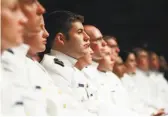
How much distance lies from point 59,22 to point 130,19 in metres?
1.77

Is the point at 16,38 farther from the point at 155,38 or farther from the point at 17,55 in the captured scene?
the point at 155,38

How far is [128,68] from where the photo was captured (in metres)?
2.50

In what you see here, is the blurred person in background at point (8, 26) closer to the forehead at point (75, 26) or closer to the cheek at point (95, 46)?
the forehead at point (75, 26)

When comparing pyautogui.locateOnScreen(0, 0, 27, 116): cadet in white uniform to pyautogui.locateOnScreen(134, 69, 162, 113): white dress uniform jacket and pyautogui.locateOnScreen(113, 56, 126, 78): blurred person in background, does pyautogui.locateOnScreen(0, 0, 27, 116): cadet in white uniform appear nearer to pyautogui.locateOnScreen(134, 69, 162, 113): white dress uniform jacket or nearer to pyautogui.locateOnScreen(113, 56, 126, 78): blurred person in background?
pyautogui.locateOnScreen(113, 56, 126, 78): blurred person in background

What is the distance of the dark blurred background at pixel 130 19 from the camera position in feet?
8.32

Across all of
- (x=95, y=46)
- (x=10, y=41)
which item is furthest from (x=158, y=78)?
(x=10, y=41)

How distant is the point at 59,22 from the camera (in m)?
1.52

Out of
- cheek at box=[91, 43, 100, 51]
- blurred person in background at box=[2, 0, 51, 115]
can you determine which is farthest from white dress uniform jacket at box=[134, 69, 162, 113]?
blurred person in background at box=[2, 0, 51, 115]

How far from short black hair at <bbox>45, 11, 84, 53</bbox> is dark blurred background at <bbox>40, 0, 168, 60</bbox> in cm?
54

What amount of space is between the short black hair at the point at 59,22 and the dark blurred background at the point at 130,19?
54 centimetres

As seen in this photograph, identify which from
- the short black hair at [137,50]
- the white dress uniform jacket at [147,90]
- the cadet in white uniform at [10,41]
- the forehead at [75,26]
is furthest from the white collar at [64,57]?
the short black hair at [137,50]

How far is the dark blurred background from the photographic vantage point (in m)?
2.54

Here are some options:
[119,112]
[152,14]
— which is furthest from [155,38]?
[119,112]

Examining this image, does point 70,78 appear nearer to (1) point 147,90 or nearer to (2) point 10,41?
(2) point 10,41
